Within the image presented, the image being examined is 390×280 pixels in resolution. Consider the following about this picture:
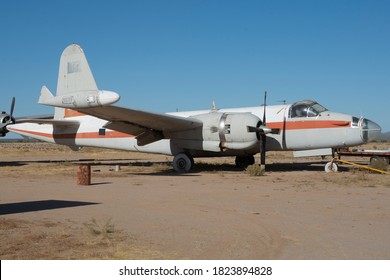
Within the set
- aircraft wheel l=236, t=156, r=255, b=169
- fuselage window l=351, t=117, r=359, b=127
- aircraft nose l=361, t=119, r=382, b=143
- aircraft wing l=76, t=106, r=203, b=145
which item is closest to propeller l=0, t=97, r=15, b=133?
aircraft wing l=76, t=106, r=203, b=145

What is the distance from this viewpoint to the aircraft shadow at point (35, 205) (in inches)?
375

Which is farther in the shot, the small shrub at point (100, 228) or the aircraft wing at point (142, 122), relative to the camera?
the aircraft wing at point (142, 122)

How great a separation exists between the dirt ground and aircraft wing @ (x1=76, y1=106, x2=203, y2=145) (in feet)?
16.3

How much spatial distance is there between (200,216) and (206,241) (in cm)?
235

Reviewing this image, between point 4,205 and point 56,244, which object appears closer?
A: point 56,244

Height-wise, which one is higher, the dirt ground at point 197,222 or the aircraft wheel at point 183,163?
the aircraft wheel at point 183,163

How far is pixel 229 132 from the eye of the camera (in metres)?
19.4

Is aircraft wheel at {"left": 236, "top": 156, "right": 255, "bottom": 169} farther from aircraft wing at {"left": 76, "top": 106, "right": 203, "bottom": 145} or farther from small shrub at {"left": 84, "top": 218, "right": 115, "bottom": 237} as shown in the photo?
small shrub at {"left": 84, "top": 218, "right": 115, "bottom": 237}

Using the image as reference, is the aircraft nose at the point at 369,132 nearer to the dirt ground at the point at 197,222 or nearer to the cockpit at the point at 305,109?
the cockpit at the point at 305,109

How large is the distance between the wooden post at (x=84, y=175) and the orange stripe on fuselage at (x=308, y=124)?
30.3ft

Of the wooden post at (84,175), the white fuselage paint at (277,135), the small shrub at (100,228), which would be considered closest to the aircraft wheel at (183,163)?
the white fuselage paint at (277,135)

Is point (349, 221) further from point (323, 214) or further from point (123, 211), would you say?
point (123, 211)

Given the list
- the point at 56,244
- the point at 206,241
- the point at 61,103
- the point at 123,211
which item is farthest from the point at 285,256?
the point at 61,103

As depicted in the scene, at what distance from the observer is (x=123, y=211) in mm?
9523
